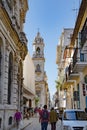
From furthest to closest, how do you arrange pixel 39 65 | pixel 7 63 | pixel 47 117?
pixel 39 65
pixel 7 63
pixel 47 117

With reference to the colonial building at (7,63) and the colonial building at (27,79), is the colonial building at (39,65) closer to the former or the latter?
the colonial building at (27,79)

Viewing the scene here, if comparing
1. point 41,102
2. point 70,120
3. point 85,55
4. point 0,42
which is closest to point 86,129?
point 70,120

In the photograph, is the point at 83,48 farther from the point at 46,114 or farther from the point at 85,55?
the point at 46,114

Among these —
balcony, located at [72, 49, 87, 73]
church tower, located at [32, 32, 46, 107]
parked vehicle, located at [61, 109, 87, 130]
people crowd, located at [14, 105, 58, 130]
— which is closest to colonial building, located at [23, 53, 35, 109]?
balcony, located at [72, 49, 87, 73]

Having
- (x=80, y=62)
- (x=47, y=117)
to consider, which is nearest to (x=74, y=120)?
(x=47, y=117)

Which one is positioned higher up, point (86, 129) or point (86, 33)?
point (86, 33)

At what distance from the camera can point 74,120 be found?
15.6 meters

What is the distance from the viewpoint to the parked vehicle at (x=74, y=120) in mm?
14383

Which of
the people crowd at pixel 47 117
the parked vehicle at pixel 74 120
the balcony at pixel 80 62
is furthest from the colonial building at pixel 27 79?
the parked vehicle at pixel 74 120

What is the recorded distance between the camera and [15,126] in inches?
979

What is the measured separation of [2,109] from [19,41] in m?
8.62

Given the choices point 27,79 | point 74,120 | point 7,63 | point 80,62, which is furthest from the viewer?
point 27,79

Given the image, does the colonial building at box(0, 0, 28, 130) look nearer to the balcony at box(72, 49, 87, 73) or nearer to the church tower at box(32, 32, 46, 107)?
the balcony at box(72, 49, 87, 73)

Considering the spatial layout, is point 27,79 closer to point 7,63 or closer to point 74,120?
point 7,63
